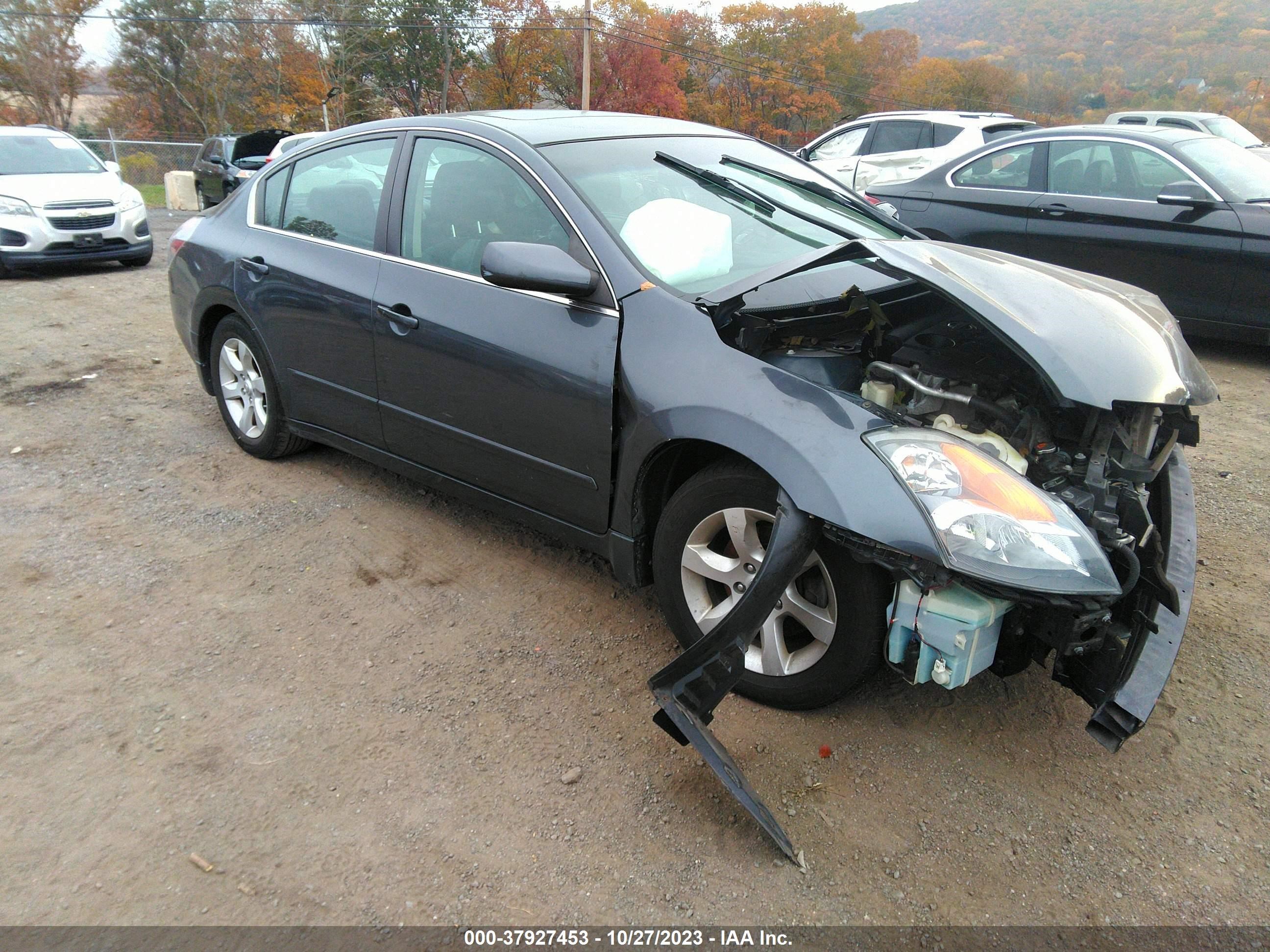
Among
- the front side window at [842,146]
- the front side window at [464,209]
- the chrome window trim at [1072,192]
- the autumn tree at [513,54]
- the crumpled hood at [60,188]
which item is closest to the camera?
the front side window at [464,209]

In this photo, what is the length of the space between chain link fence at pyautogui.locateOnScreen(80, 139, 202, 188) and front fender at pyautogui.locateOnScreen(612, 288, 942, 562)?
23.5m

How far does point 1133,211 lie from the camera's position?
6.21 m

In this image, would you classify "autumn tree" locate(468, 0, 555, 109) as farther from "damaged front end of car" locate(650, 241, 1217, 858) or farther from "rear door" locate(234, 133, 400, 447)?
"damaged front end of car" locate(650, 241, 1217, 858)

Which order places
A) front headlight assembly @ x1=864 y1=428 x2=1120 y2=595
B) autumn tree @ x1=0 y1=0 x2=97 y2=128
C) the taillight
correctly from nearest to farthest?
front headlight assembly @ x1=864 y1=428 x2=1120 y2=595
the taillight
autumn tree @ x1=0 y1=0 x2=97 y2=128

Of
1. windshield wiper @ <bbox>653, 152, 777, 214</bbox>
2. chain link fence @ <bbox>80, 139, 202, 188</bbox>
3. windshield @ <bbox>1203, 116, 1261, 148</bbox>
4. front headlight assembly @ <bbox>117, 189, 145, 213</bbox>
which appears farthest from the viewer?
chain link fence @ <bbox>80, 139, 202, 188</bbox>

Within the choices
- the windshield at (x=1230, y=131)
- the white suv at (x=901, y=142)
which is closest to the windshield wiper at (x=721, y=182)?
the white suv at (x=901, y=142)

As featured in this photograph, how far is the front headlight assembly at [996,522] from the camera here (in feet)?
6.79

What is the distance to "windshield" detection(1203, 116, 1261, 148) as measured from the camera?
1035cm

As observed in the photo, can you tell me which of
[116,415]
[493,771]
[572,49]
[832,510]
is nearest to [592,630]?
[493,771]

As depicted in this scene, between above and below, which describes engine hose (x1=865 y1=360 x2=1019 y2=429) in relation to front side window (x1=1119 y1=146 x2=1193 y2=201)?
below

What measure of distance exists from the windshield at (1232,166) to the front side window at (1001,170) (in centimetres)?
102

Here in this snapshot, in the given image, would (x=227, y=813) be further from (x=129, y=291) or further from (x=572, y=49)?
(x=572, y=49)

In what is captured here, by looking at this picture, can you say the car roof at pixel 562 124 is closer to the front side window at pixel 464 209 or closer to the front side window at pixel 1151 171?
the front side window at pixel 464 209

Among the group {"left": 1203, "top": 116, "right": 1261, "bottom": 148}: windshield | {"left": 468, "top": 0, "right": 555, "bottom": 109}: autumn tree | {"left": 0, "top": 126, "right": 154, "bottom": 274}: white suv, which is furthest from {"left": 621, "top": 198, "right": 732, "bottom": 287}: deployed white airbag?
{"left": 468, "top": 0, "right": 555, "bottom": 109}: autumn tree
